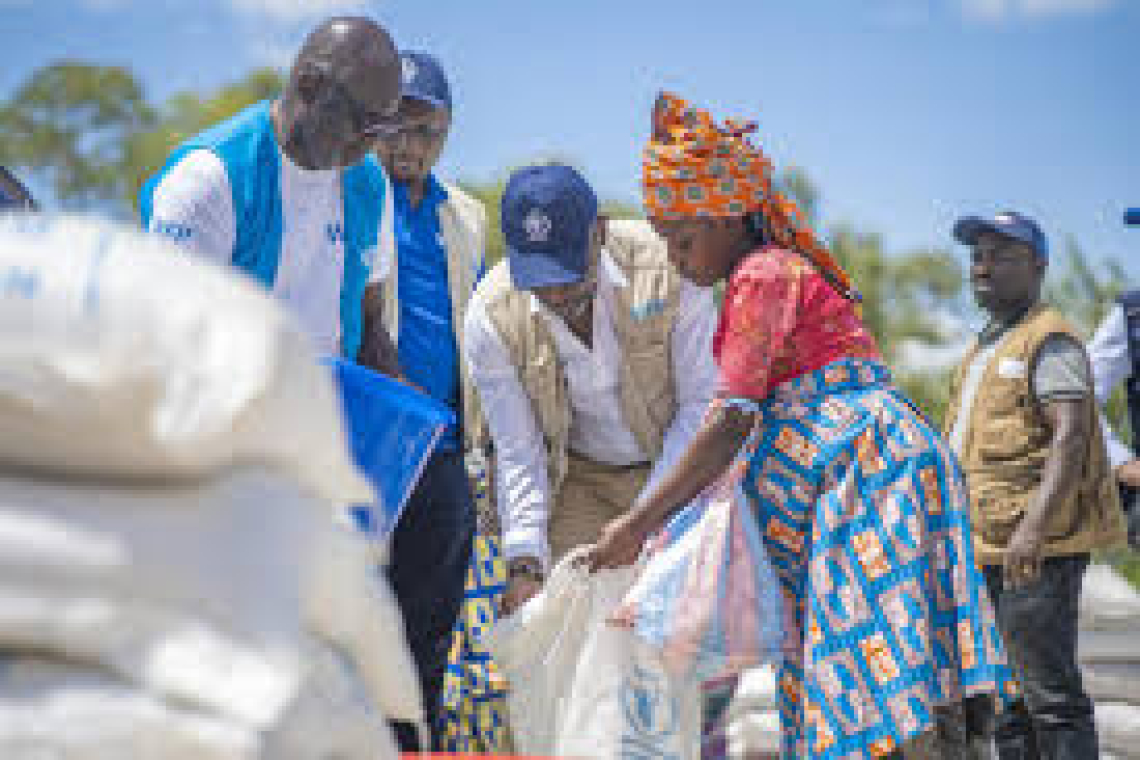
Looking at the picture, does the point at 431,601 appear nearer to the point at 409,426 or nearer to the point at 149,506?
the point at 409,426

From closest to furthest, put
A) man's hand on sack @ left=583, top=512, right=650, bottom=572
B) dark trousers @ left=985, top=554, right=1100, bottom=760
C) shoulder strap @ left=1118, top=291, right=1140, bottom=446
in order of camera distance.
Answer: man's hand on sack @ left=583, top=512, right=650, bottom=572, dark trousers @ left=985, top=554, right=1100, bottom=760, shoulder strap @ left=1118, top=291, right=1140, bottom=446

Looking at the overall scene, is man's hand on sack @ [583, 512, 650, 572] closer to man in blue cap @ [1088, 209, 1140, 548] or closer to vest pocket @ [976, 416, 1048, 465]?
vest pocket @ [976, 416, 1048, 465]

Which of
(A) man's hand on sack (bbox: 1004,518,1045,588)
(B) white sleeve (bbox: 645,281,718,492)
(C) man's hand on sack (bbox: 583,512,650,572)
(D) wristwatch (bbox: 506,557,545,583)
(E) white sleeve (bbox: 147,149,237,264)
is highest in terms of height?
(E) white sleeve (bbox: 147,149,237,264)

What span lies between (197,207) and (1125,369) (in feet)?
12.3

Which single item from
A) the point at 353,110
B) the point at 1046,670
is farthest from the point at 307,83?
the point at 1046,670

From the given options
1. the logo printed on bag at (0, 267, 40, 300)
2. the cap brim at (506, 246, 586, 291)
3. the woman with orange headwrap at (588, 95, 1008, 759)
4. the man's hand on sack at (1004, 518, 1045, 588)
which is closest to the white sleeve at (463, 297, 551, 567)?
the cap brim at (506, 246, 586, 291)

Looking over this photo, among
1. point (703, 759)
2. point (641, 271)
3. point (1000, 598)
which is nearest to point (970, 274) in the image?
point (1000, 598)

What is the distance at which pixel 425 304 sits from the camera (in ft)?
16.3

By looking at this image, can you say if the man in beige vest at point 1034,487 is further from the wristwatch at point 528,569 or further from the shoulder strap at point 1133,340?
the wristwatch at point 528,569

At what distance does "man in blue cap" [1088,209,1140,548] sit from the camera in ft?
18.7

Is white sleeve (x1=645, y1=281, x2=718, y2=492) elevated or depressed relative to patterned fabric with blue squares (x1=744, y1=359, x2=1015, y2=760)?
elevated

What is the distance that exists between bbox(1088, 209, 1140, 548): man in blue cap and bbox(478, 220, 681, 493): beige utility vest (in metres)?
1.74

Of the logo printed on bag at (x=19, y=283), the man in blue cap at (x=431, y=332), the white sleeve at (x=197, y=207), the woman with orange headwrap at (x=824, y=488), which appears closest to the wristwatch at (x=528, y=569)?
the man in blue cap at (x=431, y=332)

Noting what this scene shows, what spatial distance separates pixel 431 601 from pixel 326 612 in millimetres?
2811
